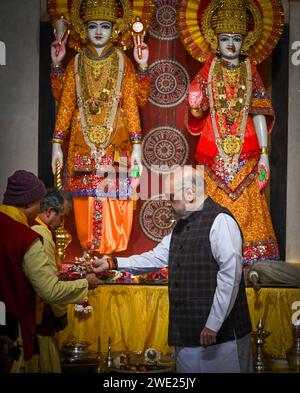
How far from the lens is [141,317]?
604cm

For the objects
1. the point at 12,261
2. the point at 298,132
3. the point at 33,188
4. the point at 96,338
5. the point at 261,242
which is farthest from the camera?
the point at 298,132

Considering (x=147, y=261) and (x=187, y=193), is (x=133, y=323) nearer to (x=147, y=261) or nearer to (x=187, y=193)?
(x=147, y=261)

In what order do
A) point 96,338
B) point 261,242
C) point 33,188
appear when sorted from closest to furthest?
point 33,188 < point 96,338 < point 261,242

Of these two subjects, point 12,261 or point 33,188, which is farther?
point 33,188

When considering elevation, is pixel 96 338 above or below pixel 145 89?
below

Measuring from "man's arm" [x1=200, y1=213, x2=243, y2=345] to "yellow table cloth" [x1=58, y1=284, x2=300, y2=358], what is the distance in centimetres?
172

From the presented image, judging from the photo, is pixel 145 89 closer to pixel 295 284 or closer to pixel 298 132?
pixel 298 132

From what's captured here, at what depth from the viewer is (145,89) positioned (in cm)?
684

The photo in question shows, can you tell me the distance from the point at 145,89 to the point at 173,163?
2.87 ft

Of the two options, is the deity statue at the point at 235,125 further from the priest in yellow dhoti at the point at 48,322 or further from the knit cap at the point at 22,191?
the knit cap at the point at 22,191

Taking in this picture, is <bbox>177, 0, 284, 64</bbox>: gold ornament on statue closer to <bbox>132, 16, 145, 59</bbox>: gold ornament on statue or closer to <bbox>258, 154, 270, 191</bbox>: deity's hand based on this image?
<bbox>132, 16, 145, 59</bbox>: gold ornament on statue

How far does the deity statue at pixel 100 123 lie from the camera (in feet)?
A: 22.1

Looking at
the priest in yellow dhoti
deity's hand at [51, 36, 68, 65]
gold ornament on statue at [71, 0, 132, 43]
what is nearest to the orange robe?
deity's hand at [51, 36, 68, 65]
